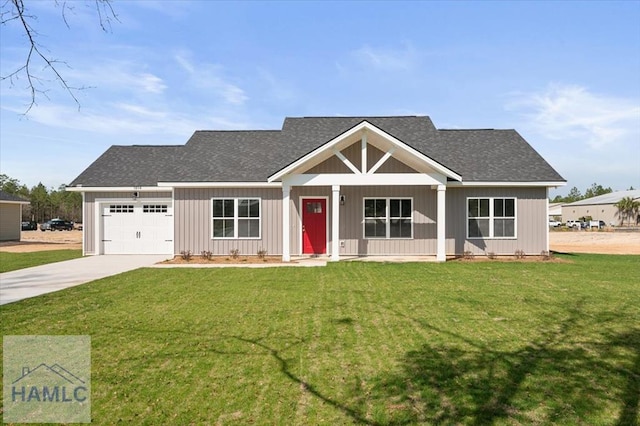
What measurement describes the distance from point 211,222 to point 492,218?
36.6ft

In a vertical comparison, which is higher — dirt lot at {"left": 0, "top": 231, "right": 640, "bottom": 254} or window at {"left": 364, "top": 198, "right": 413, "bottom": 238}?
window at {"left": 364, "top": 198, "right": 413, "bottom": 238}

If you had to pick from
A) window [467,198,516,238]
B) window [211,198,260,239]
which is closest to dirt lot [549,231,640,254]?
window [467,198,516,238]

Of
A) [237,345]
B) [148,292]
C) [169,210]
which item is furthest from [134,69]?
[169,210]

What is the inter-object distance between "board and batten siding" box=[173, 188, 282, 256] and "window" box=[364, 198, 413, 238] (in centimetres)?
354

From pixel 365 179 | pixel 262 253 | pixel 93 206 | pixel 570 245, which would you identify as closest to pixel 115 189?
pixel 93 206

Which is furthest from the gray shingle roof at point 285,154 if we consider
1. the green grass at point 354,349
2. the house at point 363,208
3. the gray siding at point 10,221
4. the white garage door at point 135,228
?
the gray siding at point 10,221

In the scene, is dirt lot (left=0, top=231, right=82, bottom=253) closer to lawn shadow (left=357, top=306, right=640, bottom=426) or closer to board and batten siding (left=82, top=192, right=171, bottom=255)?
board and batten siding (left=82, top=192, right=171, bottom=255)

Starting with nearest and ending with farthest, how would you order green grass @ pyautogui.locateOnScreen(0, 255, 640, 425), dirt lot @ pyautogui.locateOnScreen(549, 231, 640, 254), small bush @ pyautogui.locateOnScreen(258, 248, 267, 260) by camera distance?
green grass @ pyautogui.locateOnScreen(0, 255, 640, 425), small bush @ pyautogui.locateOnScreen(258, 248, 267, 260), dirt lot @ pyautogui.locateOnScreen(549, 231, 640, 254)

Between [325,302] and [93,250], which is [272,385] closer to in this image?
[325,302]

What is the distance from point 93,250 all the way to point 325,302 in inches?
558

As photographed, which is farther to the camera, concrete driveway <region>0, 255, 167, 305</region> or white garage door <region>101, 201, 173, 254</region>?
white garage door <region>101, 201, 173, 254</region>

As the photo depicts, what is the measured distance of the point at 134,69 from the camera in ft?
31.0

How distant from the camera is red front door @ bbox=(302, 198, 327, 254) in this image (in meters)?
16.7

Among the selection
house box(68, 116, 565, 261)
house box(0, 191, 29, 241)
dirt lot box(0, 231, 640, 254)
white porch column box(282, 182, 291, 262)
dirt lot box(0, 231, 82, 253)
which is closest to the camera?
white porch column box(282, 182, 291, 262)
